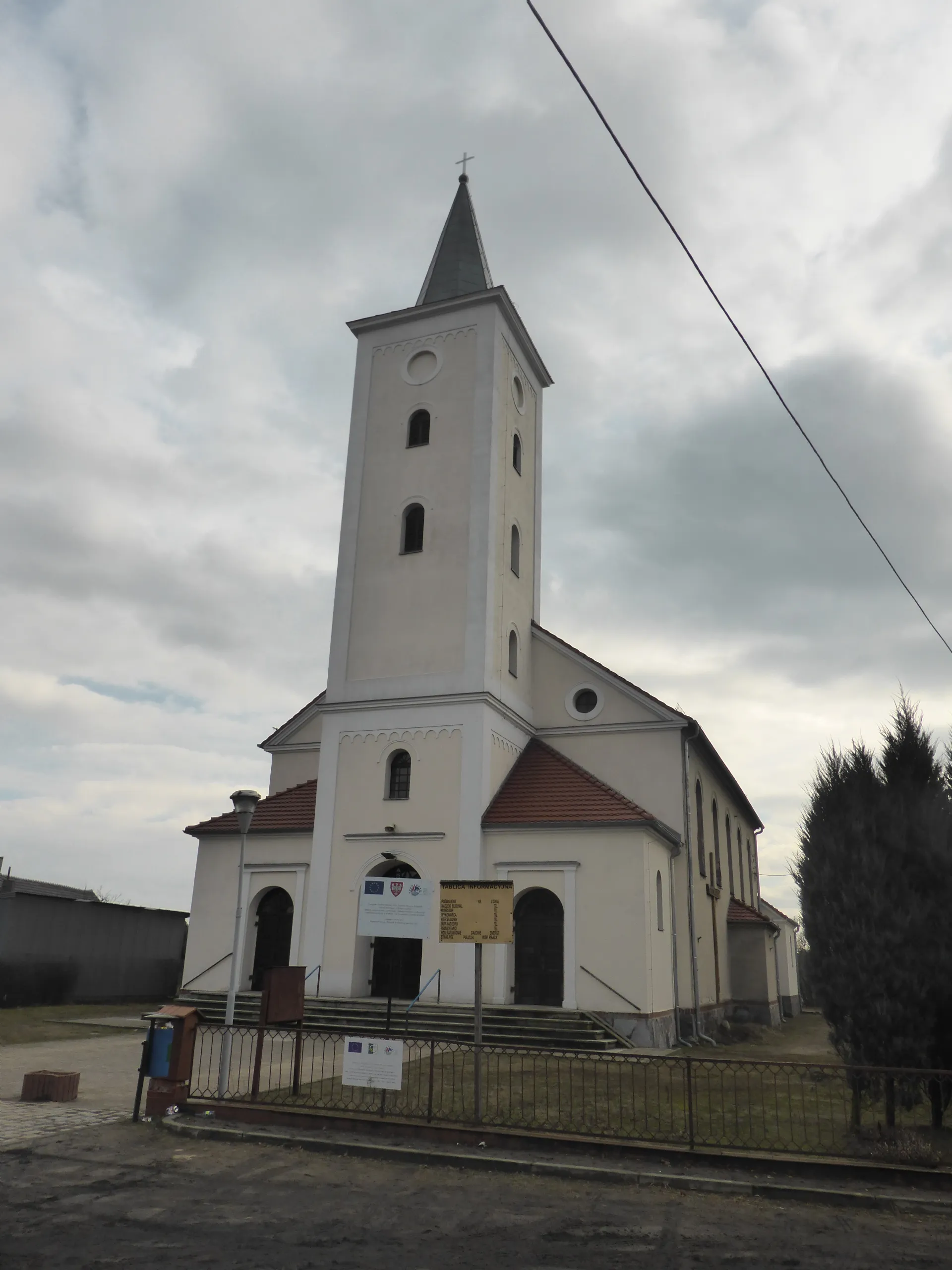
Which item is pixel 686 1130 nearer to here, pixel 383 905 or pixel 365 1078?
pixel 365 1078

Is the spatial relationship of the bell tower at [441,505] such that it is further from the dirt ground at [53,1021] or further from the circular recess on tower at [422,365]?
the dirt ground at [53,1021]

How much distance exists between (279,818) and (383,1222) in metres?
18.3

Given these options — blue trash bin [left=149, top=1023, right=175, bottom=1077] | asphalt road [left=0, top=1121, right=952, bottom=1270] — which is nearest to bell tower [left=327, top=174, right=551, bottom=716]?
blue trash bin [left=149, top=1023, right=175, bottom=1077]

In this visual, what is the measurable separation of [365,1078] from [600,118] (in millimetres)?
10751

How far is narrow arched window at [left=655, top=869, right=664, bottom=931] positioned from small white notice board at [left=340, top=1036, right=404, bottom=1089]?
12173 mm

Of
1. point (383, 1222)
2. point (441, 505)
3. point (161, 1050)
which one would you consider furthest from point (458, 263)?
point (383, 1222)

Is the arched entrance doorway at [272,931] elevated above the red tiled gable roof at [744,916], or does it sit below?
below

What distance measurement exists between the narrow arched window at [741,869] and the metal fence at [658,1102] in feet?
72.3

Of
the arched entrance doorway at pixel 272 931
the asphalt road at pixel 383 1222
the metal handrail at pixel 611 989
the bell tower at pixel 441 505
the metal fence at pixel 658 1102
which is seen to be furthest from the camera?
the bell tower at pixel 441 505

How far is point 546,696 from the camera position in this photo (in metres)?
26.8

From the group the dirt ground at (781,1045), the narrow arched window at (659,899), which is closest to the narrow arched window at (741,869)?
the dirt ground at (781,1045)

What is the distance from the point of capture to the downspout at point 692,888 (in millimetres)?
23156

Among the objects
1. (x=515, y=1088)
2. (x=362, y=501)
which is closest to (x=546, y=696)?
(x=362, y=501)

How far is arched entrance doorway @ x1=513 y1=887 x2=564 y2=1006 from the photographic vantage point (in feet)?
69.5
